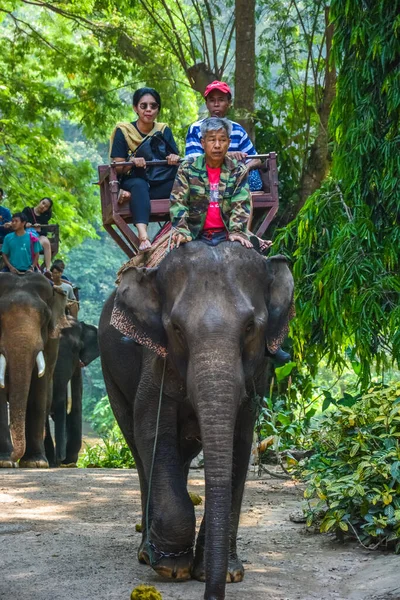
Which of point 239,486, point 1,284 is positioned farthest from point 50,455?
point 239,486

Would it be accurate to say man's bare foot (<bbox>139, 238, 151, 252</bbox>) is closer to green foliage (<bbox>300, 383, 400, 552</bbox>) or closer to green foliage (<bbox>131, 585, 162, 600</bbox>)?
green foliage (<bbox>300, 383, 400, 552</bbox>)

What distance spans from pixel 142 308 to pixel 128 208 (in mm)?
1243

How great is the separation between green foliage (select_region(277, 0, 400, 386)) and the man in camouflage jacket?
1997 millimetres

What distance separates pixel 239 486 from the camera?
6.37m

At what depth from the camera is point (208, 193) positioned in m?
6.13

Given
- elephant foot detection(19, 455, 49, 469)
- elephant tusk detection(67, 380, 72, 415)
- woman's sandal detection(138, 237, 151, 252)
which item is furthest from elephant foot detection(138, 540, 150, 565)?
elephant tusk detection(67, 380, 72, 415)

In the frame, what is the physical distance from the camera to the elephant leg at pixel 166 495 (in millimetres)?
5996

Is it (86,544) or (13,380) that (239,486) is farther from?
(13,380)

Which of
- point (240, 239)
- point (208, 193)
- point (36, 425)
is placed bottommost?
point (36, 425)

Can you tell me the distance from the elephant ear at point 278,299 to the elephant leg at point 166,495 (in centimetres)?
68

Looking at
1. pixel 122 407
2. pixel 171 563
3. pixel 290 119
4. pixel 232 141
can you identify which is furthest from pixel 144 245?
pixel 290 119

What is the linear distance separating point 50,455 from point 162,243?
40.2 ft

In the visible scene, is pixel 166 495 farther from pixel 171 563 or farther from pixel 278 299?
pixel 278 299

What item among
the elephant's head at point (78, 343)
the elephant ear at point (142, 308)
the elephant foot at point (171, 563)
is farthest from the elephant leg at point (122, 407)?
the elephant's head at point (78, 343)
